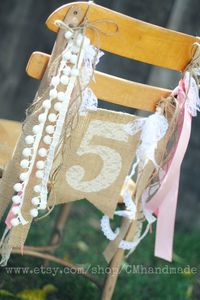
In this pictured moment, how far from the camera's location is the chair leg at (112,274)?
194cm

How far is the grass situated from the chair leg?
1.30 feet

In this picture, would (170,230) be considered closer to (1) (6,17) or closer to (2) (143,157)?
(2) (143,157)

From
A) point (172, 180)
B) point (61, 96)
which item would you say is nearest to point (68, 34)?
point (61, 96)

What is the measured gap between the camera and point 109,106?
356cm

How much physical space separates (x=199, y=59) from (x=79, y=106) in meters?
0.39

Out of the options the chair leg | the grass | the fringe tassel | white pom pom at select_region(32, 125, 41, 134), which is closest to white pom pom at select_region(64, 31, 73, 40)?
white pom pom at select_region(32, 125, 41, 134)

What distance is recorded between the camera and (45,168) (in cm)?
159

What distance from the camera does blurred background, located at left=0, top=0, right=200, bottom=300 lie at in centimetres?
257

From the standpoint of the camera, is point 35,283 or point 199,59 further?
point 35,283

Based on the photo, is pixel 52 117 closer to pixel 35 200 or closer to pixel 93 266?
pixel 35 200

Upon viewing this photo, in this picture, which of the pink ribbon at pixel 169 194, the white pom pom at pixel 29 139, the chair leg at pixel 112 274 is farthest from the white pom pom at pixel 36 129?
the chair leg at pixel 112 274

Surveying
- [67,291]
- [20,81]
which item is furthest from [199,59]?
[20,81]

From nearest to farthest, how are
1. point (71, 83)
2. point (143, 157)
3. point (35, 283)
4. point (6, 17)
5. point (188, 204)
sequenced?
point (71, 83) < point (143, 157) < point (35, 283) < point (188, 204) < point (6, 17)

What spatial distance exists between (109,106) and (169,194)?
181 cm
